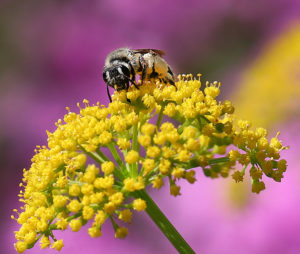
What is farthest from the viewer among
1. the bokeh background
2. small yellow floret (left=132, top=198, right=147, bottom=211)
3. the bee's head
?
the bokeh background

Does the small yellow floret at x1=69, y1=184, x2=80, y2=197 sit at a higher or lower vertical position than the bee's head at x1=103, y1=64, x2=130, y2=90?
lower

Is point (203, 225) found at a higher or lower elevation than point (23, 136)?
lower

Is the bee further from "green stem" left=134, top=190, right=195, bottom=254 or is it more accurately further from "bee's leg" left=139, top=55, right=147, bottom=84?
"green stem" left=134, top=190, right=195, bottom=254

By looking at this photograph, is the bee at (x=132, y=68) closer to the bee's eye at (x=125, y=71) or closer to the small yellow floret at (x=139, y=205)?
the bee's eye at (x=125, y=71)

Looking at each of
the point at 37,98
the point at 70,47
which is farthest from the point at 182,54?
the point at 37,98

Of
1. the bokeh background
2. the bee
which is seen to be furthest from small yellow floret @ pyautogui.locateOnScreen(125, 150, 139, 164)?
the bokeh background

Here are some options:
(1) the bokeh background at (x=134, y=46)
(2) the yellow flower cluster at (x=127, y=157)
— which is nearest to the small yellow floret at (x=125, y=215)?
(2) the yellow flower cluster at (x=127, y=157)

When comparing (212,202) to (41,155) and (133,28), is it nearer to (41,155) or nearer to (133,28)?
(133,28)

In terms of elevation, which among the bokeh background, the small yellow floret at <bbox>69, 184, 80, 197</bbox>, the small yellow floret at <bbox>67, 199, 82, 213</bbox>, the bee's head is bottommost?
the small yellow floret at <bbox>67, 199, 82, 213</bbox>
